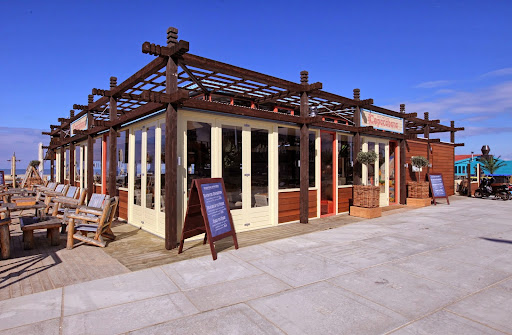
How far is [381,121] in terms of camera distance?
992cm

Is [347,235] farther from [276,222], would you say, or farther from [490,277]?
[490,277]

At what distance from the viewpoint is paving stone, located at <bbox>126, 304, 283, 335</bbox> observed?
252cm

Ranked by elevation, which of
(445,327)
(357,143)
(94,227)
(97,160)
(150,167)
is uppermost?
(357,143)

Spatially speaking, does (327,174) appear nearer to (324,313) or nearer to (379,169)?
(379,169)

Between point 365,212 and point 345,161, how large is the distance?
5.24 feet

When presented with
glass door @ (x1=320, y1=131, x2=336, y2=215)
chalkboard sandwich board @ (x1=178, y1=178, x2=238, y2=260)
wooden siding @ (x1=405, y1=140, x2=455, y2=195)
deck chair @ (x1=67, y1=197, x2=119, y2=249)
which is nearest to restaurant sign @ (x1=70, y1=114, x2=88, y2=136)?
deck chair @ (x1=67, y1=197, x2=119, y2=249)

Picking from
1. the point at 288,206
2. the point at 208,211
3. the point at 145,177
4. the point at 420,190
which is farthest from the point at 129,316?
the point at 420,190

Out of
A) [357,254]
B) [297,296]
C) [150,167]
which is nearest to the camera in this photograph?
[297,296]

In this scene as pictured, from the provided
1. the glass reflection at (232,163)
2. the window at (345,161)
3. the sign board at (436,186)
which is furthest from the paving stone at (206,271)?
the sign board at (436,186)

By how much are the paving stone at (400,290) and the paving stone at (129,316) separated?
1819 millimetres

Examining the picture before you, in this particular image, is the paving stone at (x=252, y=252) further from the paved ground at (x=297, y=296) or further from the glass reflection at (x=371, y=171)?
the glass reflection at (x=371, y=171)

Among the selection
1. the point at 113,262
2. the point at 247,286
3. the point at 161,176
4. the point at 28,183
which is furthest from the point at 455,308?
the point at 28,183

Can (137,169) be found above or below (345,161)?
below

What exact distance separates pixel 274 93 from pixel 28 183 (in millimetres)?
13924
